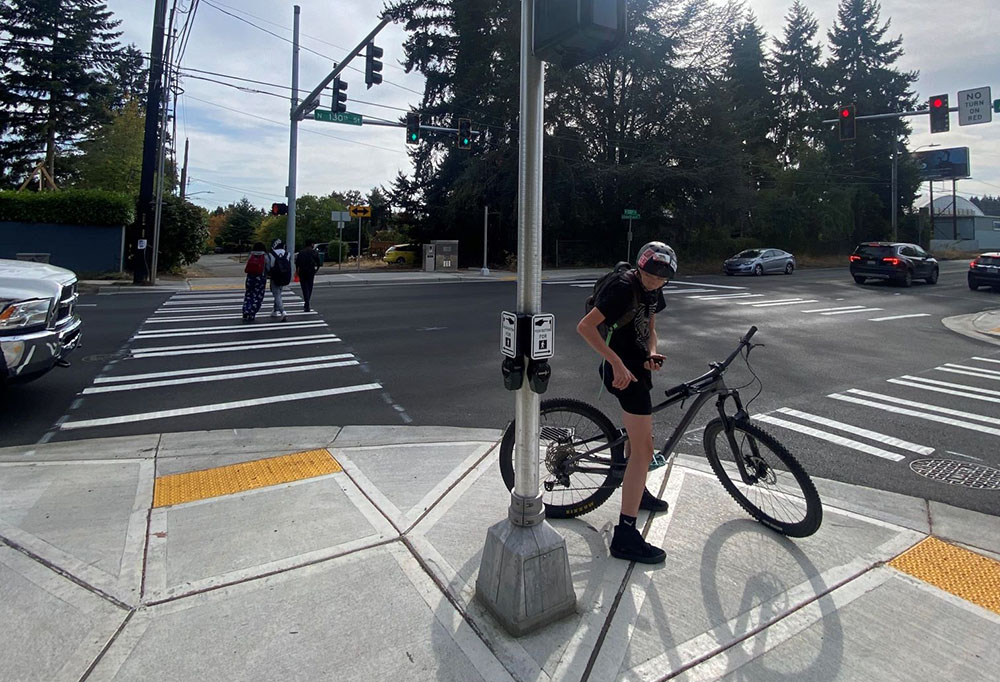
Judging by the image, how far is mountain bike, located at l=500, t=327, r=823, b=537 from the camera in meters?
3.68

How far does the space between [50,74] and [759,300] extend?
42685 millimetres

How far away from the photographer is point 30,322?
18.1 feet

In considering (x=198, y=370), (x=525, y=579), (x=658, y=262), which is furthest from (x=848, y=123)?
(x=525, y=579)

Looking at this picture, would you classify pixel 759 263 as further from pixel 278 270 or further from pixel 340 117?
pixel 278 270

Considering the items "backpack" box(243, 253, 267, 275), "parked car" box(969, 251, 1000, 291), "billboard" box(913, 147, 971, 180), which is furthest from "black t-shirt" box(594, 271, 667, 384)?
"billboard" box(913, 147, 971, 180)

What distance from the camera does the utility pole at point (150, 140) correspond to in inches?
776

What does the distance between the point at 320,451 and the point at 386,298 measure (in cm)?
1292

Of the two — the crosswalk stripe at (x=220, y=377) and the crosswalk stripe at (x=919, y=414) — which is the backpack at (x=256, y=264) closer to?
the crosswalk stripe at (x=220, y=377)

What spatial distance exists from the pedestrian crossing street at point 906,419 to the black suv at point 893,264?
17.6 m

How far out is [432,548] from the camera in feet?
11.0

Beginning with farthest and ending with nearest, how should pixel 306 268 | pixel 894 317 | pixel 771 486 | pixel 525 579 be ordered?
pixel 894 317, pixel 306 268, pixel 771 486, pixel 525 579

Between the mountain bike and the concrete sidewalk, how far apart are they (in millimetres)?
135

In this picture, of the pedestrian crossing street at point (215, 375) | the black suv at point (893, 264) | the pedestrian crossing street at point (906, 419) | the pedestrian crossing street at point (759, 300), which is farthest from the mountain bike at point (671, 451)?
the black suv at point (893, 264)

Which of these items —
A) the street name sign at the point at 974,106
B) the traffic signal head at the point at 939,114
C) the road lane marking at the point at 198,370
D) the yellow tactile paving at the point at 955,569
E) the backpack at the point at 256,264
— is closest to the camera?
the yellow tactile paving at the point at 955,569
